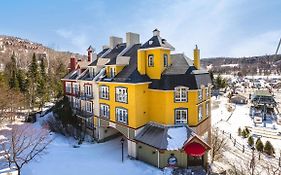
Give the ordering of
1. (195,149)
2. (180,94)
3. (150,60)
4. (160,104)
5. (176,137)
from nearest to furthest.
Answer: (195,149), (176,137), (180,94), (160,104), (150,60)

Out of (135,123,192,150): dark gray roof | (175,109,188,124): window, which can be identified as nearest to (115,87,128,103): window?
(135,123,192,150): dark gray roof

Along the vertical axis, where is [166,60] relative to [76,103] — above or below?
above

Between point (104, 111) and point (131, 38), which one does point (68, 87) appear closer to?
point (104, 111)

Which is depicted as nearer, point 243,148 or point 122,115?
point 122,115

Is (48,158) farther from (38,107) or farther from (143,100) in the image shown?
(38,107)

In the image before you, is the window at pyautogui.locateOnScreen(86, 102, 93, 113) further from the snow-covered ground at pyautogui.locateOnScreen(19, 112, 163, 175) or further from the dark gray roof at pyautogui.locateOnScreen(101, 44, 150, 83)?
the dark gray roof at pyautogui.locateOnScreen(101, 44, 150, 83)

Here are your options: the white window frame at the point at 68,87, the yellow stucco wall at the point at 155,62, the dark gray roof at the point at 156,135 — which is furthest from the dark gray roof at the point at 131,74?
the white window frame at the point at 68,87

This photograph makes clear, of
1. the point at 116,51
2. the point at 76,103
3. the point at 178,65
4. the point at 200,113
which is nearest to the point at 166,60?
the point at 178,65

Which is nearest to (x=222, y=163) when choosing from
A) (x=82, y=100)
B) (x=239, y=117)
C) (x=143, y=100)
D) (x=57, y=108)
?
(x=143, y=100)
